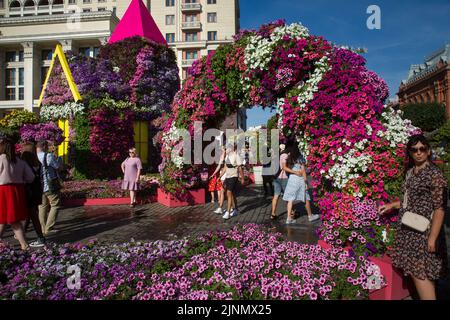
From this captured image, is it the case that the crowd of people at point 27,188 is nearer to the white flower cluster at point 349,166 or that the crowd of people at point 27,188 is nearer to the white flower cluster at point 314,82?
the white flower cluster at point 314,82

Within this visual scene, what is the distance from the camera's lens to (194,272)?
3.45 metres

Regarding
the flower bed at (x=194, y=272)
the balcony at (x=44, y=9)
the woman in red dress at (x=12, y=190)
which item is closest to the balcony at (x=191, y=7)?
the balcony at (x=44, y=9)

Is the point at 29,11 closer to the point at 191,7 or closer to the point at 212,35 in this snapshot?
the point at 191,7

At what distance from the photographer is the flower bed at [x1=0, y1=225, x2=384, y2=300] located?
3.14m

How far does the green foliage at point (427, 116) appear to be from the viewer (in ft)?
148

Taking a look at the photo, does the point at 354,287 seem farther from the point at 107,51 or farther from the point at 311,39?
the point at 107,51

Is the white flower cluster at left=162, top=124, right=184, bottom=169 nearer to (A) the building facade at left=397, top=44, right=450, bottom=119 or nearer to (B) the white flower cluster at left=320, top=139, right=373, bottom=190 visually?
(B) the white flower cluster at left=320, top=139, right=373, bottom=190

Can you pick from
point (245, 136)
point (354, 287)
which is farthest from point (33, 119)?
point (354, 287)

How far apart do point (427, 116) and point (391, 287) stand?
165 feet

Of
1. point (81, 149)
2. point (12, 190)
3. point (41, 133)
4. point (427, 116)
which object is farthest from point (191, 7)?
point (12, 190)

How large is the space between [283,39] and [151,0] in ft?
181

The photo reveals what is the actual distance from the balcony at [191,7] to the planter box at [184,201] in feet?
156

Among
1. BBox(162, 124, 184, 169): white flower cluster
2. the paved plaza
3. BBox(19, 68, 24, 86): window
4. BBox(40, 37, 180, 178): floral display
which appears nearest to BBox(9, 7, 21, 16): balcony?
BBox(19, 68, 24, 86): window

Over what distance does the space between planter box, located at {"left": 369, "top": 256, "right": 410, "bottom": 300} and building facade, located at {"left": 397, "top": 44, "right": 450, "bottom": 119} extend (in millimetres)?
49734
